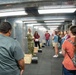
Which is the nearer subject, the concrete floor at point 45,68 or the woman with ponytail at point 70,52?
the woman with ponytail at point 70,52

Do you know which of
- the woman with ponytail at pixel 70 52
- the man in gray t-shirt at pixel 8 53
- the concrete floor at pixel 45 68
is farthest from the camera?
the concrete floor at pixel 45 68

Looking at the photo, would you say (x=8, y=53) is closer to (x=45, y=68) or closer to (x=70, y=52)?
(x=70, y=52)

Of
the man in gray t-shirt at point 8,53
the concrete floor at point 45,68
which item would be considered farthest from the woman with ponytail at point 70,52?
the concrete floor at point 45,68

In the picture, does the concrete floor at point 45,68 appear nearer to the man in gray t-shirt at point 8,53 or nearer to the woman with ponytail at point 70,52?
the woman with ponytail at point 70,52

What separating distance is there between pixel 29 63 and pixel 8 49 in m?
5.71

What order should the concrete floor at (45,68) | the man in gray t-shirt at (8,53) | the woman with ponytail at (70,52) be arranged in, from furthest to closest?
the concrete floor at (45,68) < the woman with ponytail at (70,52) < the man in gray t-shirt at (8,53)

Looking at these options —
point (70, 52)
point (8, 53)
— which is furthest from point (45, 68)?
point (8, 53)

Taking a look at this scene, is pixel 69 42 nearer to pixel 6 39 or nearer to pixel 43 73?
pixel 6 39

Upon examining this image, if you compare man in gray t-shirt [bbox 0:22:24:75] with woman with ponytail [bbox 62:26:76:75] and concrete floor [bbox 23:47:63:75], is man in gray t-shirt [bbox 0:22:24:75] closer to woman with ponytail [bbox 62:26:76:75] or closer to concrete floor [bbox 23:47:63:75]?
woman with ponytail [bbox 62:26:76:75]

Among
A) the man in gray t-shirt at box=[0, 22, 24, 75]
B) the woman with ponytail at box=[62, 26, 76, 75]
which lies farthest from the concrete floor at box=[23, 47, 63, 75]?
the man in gray t-shirt at box=[0, 22, 24, 75]

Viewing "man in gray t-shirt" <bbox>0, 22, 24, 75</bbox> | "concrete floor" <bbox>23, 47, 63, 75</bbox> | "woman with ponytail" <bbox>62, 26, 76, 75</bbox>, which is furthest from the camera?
"concrete floor" <bbox>23, 47, 63, 75</bbox>

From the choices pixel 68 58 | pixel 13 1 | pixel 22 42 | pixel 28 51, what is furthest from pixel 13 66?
Answer: pixel 28 51

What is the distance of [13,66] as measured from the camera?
8.04ft

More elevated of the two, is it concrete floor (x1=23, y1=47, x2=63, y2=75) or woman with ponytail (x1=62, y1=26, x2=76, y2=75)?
woman with ponytail (x1=62, y1=26, x2=76, y2=75)
